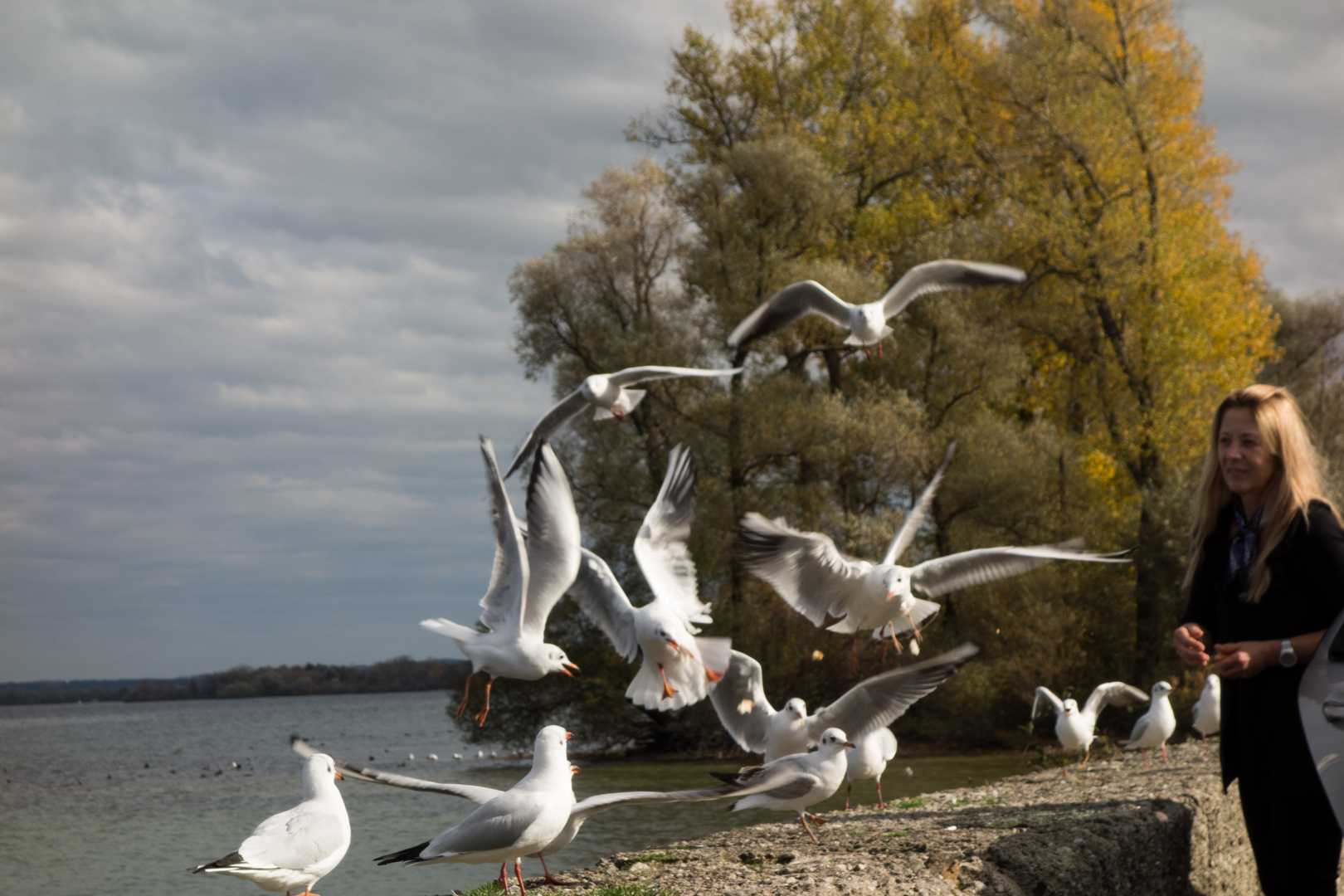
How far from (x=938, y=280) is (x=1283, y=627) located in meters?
8.51

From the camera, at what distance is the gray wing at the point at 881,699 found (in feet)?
22.5

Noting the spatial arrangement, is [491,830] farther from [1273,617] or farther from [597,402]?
[597,402]

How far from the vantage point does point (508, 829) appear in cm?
428

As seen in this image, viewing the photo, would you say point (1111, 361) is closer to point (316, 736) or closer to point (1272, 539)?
point (1272, 539)

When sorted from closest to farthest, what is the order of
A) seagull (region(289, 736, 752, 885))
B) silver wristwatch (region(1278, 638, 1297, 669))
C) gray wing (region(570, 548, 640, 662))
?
silver wristwatch (region(1278, 638, 1297, 669)) → seagull (region(289, 736, 752, 885)) → gray wing (region(570, 548, 640, 662))

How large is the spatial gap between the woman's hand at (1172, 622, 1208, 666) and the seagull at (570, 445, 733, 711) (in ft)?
12.8

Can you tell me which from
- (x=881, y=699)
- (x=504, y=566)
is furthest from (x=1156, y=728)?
(x=504, y=566)

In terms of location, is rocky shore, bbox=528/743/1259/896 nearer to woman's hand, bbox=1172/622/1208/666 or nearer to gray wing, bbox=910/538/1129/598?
woman's hand, bbox=1172/622/1208/666

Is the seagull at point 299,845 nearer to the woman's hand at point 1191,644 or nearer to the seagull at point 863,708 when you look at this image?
the seagull at point 863,708

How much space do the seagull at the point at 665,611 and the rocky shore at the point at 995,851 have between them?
130 centimetres

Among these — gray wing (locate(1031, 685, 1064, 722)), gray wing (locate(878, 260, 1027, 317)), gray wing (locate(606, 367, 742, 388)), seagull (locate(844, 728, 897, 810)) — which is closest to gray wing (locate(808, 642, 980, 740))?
seagull (locate(844, 728, 897, 810))

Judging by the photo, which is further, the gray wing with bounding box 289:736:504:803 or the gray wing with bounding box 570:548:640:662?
the gray wing with bounding box 570:548:640:662

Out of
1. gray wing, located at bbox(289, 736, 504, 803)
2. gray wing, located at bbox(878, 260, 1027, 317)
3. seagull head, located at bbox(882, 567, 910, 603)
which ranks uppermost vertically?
gray wing, located at bbox(878, 260, 1027, 317)

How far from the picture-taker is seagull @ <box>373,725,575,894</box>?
14.0 feet
